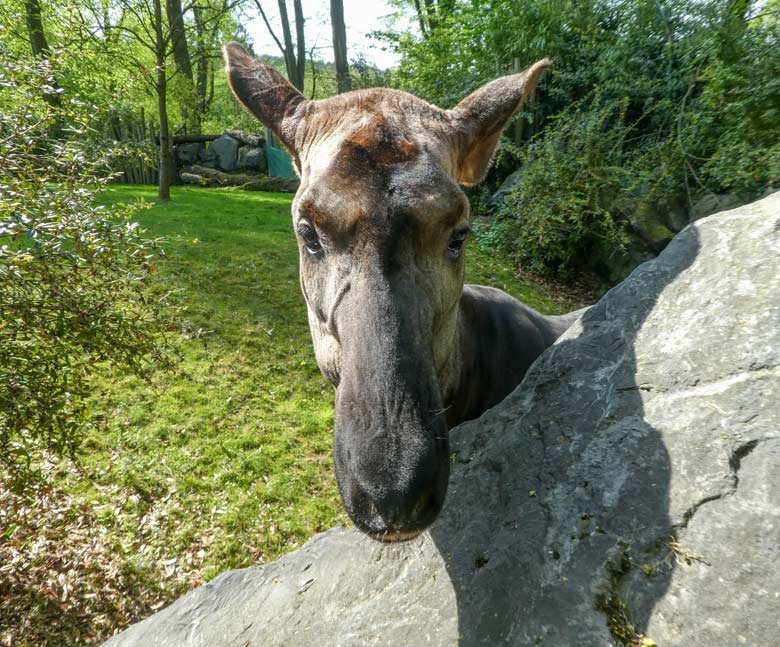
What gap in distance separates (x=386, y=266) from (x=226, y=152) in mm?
32675

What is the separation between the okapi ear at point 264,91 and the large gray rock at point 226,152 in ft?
97.8

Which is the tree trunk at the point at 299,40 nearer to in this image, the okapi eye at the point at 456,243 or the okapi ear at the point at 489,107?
the okapi ear at the point at 489,107

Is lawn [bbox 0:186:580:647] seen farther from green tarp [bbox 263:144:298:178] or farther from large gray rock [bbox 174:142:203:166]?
large gray rock [bbox 174:142:203:166]

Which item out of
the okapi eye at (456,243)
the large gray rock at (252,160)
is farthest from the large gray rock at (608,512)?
the large gray rock at (252,160)

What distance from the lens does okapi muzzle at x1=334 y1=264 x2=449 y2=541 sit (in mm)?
1594

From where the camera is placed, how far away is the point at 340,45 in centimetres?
2552

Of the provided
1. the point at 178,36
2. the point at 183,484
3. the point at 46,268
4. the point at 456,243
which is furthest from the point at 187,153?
the point at 456,243

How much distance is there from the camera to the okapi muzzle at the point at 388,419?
1594 millimetres

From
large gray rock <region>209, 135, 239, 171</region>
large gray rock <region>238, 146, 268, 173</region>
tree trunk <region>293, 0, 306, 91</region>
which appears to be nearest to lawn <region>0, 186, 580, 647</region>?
large gray rock <region>238, 146, 268, 173</region>

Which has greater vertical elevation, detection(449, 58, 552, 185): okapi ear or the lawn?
detection(449, 58, 552, 185): okapi ear

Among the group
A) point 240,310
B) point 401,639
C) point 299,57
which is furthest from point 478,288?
point 299,57

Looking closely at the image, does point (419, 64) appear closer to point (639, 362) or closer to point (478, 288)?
point (478, 288)

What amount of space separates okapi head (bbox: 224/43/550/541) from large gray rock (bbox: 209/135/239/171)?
3016 centimetres

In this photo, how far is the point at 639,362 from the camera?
2354 mm
